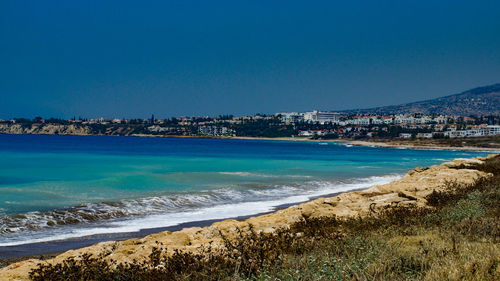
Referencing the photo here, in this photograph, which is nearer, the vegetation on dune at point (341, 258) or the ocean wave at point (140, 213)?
the vegetation on dune at point (341, 258)

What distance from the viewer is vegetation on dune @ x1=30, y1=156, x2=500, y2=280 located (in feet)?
13.8

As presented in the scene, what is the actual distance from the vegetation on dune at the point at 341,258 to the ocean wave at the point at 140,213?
19.6 feet

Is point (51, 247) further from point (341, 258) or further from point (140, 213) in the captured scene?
point (341, 258)

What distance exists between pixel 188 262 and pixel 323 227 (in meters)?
2.87

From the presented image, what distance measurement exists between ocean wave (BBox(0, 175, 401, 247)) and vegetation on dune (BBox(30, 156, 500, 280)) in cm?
599

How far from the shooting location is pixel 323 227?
693 cm

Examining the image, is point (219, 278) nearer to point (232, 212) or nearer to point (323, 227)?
point (323, 227)

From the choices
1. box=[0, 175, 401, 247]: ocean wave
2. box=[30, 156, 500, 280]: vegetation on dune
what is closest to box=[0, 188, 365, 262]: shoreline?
box=[0, 175, 401, 247]: ocean wave

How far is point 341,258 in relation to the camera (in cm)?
468

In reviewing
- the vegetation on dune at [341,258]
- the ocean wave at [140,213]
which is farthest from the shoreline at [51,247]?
the vegetation on dune at [341,258]

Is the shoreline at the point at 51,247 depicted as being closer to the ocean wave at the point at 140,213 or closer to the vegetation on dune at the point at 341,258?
the ocean wave at the point at 140,213

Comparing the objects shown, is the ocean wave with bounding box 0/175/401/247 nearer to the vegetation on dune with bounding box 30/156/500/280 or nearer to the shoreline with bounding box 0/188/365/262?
the shoreline with bounding box 0/188/365/262

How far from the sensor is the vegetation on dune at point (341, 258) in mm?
4211

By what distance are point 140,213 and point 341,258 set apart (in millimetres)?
10092
